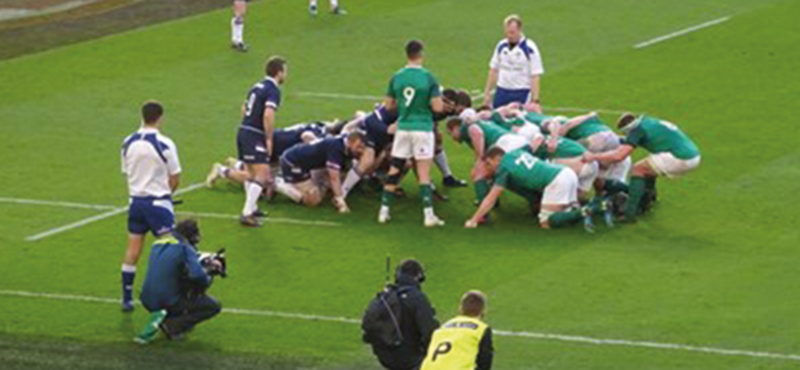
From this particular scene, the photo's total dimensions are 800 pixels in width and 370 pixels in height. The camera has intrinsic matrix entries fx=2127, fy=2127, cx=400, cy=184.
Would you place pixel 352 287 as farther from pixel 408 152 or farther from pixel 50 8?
pixel 50 8

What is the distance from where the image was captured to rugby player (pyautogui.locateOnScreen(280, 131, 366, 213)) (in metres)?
26.6

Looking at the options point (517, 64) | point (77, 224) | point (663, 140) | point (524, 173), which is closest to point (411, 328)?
point (524, 173)

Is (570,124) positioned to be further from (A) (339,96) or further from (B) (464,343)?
(B) (464,343)

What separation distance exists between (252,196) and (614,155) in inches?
174

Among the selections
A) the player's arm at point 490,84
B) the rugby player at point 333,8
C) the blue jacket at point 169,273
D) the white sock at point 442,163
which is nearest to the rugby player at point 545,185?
the white sock at point 442,163

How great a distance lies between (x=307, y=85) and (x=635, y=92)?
5.35 metres

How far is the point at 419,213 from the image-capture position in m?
26.6

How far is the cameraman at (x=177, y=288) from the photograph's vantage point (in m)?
21.0

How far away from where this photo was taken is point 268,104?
25.6 m

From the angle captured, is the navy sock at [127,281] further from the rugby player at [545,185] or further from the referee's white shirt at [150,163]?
the rugby player at [545,185]

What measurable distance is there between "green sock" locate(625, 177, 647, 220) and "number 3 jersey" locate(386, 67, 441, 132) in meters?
2.54

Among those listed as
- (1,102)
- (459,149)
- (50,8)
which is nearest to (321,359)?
(459,149)

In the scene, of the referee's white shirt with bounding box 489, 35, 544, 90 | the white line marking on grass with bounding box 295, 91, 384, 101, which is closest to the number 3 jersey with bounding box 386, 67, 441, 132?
the referee's white shirt with bounding box 489, 35, 544, 90

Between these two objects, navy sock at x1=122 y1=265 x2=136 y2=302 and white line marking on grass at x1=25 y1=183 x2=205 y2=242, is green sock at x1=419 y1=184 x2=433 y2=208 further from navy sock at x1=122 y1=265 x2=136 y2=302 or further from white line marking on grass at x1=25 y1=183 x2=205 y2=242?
navy sock at x1=122 y1=265 x2=136 y2=302
